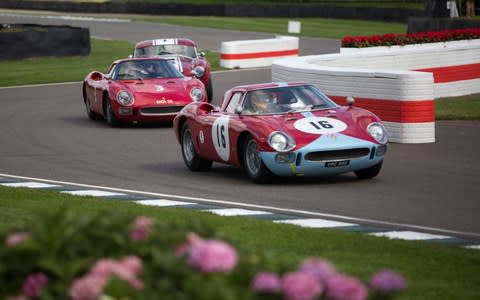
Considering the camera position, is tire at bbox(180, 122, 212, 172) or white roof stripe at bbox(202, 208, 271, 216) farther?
tire at bbox(180, 122, 212, 172)

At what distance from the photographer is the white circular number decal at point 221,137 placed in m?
14.5

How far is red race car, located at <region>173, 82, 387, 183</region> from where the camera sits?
1349 centimetres

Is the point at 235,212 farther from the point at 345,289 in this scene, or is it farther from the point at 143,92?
the point at 143,92

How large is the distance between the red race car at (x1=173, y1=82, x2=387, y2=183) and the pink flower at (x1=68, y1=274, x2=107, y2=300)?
9.46m

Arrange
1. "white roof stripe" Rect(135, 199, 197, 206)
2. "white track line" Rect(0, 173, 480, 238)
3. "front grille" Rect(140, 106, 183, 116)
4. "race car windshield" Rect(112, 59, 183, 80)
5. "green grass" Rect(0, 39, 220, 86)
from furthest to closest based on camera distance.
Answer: "green grass" Rect(0, 39, 220, 86) < "race car windshield" Rect(112, 59, 183, 80) < "front grille" Rect(140, 106, 183, 116) < "white roof stripe" Rect(135, 199, 197, 206) < "white track line" Rect(0, 173, 480, 238)

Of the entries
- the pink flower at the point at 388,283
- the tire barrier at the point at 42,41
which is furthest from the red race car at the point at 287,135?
the tire barrier at the point at 42,41

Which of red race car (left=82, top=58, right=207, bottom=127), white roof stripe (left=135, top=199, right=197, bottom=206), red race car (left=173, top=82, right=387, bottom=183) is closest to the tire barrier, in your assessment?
red race car (left=82, top=58, right=207, bottom=127)

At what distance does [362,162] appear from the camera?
13648 millimetres

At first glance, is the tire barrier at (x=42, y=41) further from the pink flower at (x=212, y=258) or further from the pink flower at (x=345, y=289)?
the pink flower at (x=345, y=289)

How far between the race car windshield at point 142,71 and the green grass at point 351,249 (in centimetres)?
1055

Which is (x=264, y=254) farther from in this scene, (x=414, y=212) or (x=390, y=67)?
(x=390, y=67)

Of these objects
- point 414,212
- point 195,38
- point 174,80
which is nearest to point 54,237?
point 414,212

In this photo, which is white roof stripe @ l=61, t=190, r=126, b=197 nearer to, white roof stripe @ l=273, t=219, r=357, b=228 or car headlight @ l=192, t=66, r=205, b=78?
white roof stripe @ l=273, t=219, r=357, b=228

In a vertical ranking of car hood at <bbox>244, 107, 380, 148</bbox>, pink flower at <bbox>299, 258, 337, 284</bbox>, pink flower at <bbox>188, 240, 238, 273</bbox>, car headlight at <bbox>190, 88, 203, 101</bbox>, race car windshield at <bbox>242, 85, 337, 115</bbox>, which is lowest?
car headlight at <bbox>190, 88, 203, 101</bbox>
